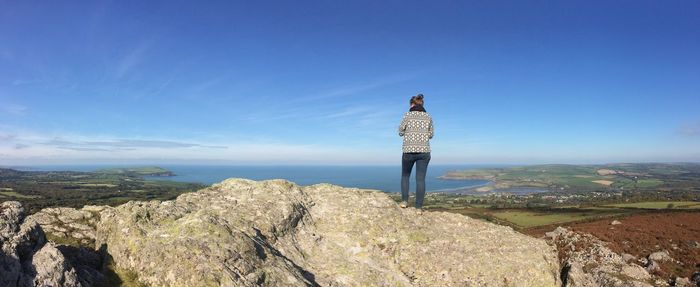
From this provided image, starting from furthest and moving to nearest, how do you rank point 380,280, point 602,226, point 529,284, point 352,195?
point 602,226
point 352,195
point 529,284
point 380,280

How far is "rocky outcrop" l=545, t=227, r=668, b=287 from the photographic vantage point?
12.9 m

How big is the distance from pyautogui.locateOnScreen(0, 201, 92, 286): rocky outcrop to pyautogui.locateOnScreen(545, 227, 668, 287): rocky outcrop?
14.4 meters

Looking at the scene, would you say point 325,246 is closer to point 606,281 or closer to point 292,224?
point 292,224

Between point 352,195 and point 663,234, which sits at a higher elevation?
point 352,195

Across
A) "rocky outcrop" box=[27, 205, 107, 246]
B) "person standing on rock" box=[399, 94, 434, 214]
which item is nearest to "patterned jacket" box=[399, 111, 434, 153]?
"person standing on rock" box=[399, 94, 434, 214]

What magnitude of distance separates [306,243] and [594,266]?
35.5 ft

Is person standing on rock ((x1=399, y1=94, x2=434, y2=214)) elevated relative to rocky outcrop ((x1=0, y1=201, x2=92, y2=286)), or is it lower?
elevated

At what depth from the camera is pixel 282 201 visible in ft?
45.8

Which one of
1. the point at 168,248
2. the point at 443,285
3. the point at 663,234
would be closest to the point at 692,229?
the point at 663,234

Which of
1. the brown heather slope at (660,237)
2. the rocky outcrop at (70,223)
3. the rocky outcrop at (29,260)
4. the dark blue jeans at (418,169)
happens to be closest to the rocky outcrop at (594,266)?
the brown heather slope at (660,237)

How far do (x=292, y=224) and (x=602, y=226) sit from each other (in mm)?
15088

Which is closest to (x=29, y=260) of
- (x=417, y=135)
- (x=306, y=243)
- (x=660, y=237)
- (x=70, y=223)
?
(x=70, y=223)

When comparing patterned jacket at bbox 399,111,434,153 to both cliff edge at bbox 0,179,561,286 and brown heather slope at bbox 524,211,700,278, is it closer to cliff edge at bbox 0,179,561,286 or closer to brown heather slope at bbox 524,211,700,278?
cliff edge at bbox 0,179,561,286

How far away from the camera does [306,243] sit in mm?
12562
